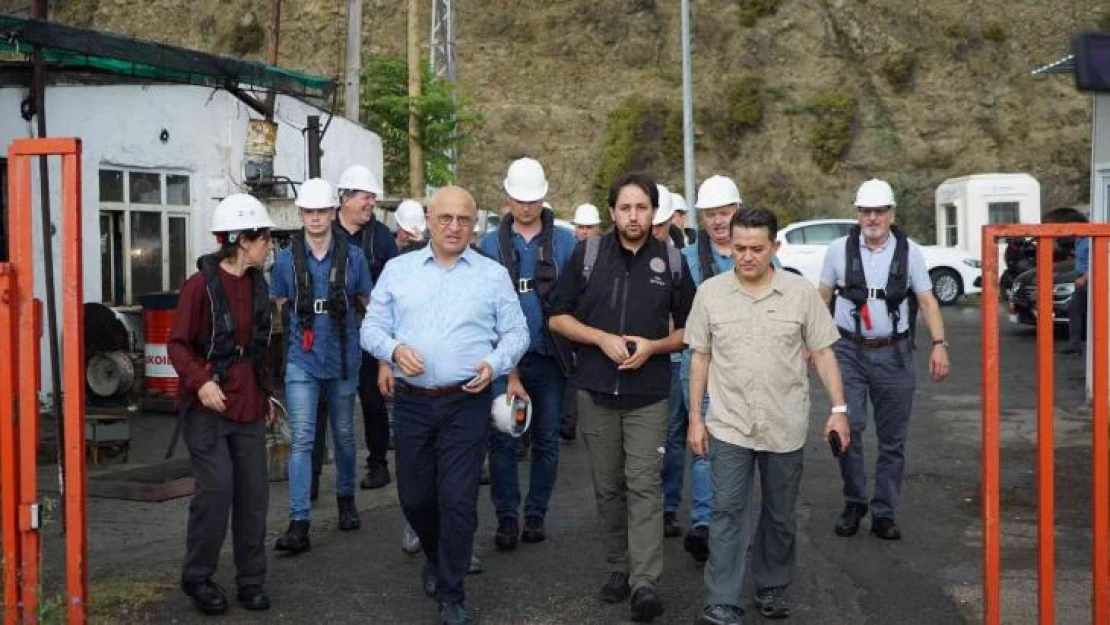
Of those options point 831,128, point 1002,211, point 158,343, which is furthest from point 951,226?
point 158,343

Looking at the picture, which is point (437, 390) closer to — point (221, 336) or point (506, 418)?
point (506, 418)

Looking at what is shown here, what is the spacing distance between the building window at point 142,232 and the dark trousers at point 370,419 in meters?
7.26

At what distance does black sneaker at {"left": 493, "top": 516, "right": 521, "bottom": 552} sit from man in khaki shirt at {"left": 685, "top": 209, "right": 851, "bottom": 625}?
5.46 feet

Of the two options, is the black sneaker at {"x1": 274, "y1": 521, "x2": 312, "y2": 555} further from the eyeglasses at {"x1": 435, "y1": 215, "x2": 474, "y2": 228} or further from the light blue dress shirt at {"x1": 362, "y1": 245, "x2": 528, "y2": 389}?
the eyeglasses at {"x1": 435, "y1": 215, "x2": 474, "y2": 228}

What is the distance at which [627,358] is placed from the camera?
5.98 meters

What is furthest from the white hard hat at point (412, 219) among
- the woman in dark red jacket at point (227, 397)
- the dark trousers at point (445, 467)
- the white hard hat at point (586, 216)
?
the dark trousers at point (445, 467)

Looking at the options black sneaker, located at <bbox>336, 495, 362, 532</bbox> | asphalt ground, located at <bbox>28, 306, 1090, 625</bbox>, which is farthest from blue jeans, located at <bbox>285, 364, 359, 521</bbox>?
asphalt ground, located at <bbox>28, 306, 1090, 625</bbox>

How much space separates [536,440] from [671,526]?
952mm

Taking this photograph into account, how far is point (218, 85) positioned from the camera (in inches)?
612

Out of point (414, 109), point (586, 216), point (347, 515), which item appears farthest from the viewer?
→ point (414, 109)

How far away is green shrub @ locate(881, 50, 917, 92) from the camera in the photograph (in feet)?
145

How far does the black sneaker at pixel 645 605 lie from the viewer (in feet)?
19.1

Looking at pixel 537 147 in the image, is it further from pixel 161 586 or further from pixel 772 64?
pixel 161 586

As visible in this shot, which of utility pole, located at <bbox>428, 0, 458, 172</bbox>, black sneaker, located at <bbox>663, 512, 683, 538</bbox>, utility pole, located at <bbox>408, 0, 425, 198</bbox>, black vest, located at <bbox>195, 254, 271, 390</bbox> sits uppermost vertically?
utility pole, located at <bbox>428, 0, 458, 172</bbox>
